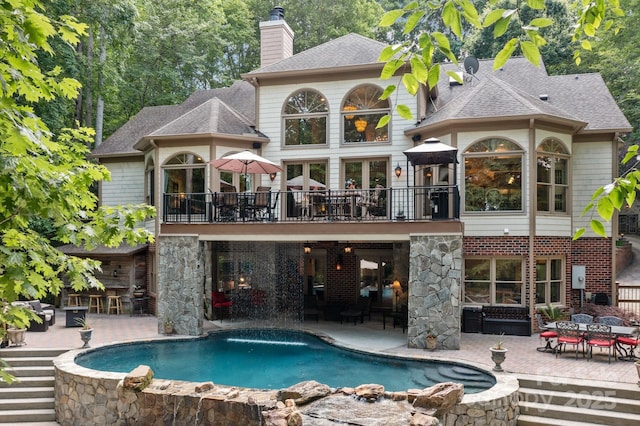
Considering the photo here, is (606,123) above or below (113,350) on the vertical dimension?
above

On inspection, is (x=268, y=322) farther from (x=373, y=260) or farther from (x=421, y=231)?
(x=421, y=231)

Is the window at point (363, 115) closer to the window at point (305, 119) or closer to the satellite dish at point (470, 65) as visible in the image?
the window at point (305, 119)

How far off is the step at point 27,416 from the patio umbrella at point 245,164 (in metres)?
7.00

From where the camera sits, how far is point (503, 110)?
42.8 ft

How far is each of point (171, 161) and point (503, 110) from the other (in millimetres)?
10197

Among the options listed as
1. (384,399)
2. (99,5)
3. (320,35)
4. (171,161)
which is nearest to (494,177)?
(384,399)

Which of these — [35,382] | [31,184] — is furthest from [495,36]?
[35,382]

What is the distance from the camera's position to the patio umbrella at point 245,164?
13.0 metres

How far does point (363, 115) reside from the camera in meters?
15.1

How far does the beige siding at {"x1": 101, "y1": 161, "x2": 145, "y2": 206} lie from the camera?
59.3ft

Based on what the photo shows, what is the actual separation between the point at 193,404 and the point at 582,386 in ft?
22.5

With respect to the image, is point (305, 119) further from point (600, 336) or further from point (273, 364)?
point (600, 336)

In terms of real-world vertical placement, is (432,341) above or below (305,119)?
below

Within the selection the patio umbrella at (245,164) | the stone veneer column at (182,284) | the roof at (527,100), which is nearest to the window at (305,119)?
the patio umbrella at (245,164)
